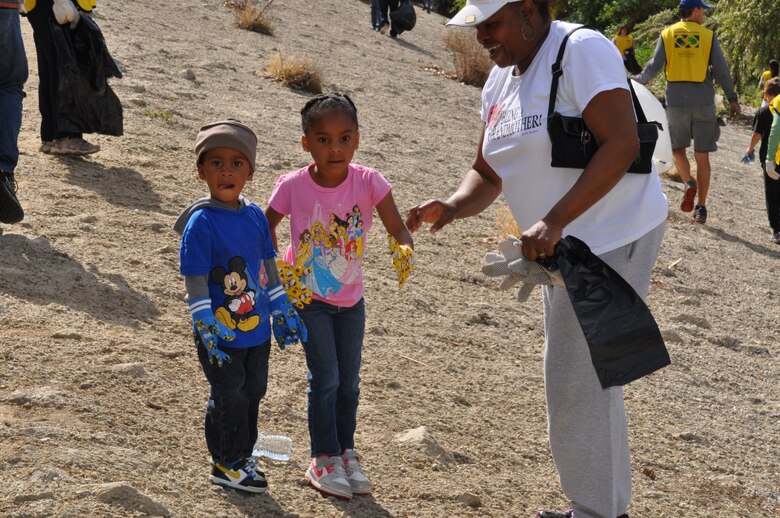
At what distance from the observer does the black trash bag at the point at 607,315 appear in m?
3.50

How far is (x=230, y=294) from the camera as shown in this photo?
12.0ft

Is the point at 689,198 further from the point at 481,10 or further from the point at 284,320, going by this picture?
the point at 284,320

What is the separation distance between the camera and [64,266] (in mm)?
5949

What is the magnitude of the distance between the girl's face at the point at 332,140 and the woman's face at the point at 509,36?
0.56 metres

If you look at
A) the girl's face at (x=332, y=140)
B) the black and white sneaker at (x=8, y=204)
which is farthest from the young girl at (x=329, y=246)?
the black and white sneaker at (x=8, y=204)

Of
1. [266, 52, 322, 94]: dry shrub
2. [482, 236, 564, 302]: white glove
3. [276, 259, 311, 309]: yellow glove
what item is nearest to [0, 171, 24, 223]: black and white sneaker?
[276, 259, 311, 309]: yellow glove

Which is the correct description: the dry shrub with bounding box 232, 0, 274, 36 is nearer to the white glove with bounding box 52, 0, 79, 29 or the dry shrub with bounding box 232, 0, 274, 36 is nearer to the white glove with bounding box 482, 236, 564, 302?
the white glove with bounding box 52, 0, 79, 29

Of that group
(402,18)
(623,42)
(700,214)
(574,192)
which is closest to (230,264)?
(574,192)

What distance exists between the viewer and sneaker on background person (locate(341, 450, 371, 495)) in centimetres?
413

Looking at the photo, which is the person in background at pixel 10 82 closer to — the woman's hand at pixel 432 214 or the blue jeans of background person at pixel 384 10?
the woman's hand at pixel 432 214

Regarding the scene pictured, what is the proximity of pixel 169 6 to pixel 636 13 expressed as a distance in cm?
2162

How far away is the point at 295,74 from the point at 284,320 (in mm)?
9313

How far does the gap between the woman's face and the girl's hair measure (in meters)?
0.52

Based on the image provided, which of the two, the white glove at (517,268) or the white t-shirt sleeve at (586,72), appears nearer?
the white t-shirt sleeve at (586,72)
